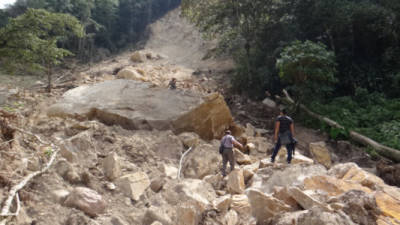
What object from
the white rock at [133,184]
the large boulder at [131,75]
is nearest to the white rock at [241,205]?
the white rock at [133,184]

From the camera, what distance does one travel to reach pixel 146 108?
8.02 metres

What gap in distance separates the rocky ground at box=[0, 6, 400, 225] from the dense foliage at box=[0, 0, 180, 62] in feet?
60.7

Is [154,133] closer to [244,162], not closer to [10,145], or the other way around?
[244,162]

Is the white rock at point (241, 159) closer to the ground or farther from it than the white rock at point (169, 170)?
closer to the ground

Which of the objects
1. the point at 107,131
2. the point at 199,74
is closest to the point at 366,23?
the point at 199,74

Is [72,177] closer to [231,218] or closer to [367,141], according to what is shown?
[231,218]

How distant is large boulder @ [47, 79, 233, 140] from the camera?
299 inches

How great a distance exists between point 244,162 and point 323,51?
5.93 meters

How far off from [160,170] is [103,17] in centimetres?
3070

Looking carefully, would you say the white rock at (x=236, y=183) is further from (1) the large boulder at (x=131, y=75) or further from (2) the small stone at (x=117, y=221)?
(1) the large boulder at (x=131, y=75)

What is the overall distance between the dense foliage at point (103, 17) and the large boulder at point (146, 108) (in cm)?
1749

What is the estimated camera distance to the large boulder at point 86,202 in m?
3.67

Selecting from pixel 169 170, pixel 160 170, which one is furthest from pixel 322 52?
pixel 160 170

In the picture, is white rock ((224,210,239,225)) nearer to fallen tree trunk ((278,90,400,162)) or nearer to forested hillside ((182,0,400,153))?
fallen tree trunk ((278,90,400,162))
